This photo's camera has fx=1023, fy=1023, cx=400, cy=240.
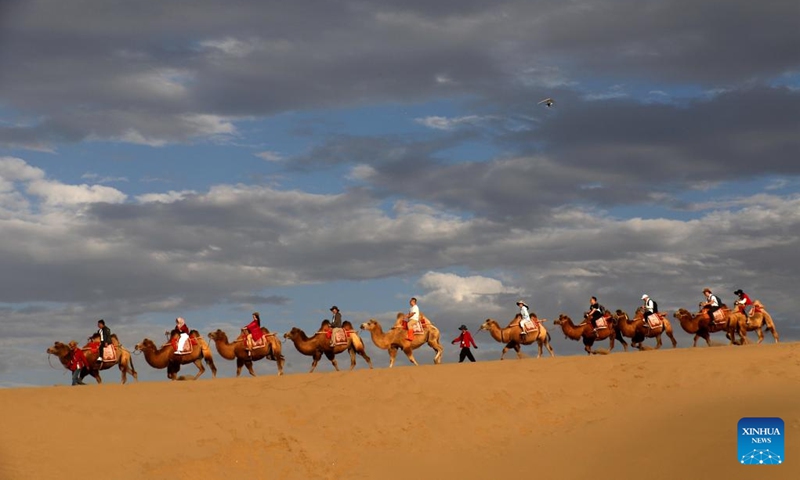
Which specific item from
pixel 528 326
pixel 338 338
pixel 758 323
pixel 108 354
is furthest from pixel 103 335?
pixel 758 323

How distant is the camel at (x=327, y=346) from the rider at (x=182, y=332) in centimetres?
389

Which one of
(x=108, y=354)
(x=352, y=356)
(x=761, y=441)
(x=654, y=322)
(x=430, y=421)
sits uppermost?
(x=108, y=354)

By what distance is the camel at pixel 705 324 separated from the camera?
3800 cm

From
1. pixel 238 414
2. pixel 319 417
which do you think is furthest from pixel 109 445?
pixel 319 417

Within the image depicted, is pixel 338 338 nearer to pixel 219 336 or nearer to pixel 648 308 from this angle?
pixel 219 336

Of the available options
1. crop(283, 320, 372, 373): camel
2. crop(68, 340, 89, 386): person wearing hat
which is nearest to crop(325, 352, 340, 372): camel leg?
crop(283, 320, 372, 373): camel

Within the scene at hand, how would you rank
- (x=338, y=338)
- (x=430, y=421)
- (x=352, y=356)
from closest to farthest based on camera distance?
1. (x=430, y=421)
2. (x=338, y=338)
3. (x=352, y=356)

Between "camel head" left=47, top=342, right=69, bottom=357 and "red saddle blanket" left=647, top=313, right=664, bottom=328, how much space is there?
827 inches

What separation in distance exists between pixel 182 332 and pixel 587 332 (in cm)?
1517

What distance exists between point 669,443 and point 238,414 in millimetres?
12112

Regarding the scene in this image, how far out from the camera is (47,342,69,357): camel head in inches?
1379

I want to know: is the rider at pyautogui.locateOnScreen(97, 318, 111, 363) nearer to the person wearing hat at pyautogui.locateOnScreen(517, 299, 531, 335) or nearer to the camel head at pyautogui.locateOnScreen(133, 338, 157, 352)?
the camel head at pyautogui.locateOnScreen(133, 338, 157, 352)

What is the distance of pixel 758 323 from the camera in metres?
37.9

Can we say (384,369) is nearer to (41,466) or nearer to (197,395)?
(197,395)
